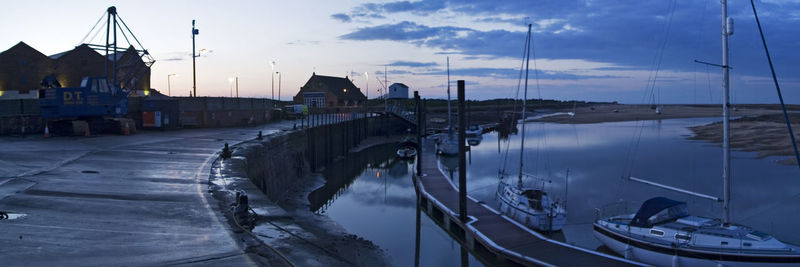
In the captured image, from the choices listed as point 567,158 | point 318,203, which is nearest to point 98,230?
point 318,203

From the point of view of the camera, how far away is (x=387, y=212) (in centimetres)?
2514

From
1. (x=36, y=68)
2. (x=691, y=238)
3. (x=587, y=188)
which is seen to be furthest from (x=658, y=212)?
(x=36, y=68)

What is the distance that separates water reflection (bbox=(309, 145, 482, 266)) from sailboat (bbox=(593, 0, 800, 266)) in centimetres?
488

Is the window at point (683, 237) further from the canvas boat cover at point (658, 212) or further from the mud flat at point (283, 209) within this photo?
the mud flat at point (283, 209)

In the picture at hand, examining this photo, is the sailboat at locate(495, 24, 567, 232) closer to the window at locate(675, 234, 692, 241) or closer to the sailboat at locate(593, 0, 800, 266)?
the sailboat at locate(593, 0, 800, 266)

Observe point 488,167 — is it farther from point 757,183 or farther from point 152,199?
point 152,199

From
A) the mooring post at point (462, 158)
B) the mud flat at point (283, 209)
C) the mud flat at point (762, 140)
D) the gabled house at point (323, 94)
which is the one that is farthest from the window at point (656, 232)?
the gabled house at point (323, 94)

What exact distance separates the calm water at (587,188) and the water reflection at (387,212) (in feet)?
0.14

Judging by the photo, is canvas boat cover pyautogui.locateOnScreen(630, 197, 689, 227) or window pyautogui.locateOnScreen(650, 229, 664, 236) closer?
window pyautogui.locateOnScreen(650, 229, 664, 236)

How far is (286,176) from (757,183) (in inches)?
1112

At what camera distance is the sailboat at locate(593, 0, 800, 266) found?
13062 mm

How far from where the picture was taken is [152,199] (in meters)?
12.9

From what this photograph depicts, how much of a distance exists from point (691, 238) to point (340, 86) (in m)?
80.1

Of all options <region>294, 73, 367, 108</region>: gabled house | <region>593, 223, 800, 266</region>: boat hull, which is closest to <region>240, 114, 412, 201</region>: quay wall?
<region>593, 223, 800, 266</region>: boat hull
